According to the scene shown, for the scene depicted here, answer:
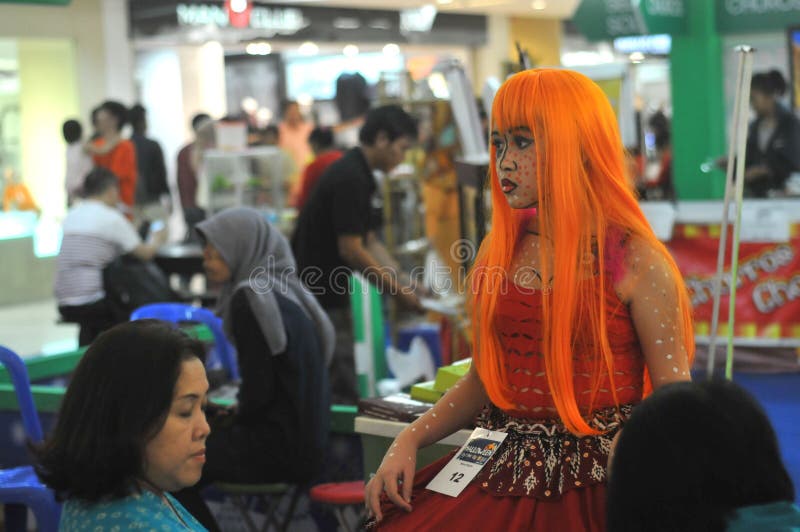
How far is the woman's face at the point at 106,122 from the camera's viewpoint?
8172mm

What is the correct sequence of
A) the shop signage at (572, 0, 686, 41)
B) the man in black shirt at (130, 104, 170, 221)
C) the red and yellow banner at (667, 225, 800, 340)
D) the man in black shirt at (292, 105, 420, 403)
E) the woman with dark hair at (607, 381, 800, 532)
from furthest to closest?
the man in black shirt at (130, 104, 170, 221)
the shop signage at (572, 0, 686, 41)
the red and yellow banner at (667, 225, 800, 340)
the man in black shirt at (292, 105, 420, 403)
the woman with dark hair at (607, 381, 800, 532)

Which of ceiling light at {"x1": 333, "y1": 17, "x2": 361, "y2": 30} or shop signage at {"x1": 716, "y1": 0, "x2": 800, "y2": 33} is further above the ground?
ceiling light at {"x1": 333, "y1": 17, "x2": 361, "y2": 30}

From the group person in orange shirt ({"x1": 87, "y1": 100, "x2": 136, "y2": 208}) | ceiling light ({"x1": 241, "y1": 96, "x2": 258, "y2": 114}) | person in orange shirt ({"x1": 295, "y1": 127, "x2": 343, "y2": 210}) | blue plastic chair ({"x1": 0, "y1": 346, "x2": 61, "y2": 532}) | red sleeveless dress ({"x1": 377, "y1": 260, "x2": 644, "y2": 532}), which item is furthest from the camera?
ceiling light ({"x1": 241, "y1": 96, "x2": 258, "y2": 114})

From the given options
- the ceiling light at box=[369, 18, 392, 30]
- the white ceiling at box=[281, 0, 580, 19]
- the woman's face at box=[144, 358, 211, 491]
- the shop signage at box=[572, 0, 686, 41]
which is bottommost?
Answer: the woman's face at box=[144, 358, 211, 491]

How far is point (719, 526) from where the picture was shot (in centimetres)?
123

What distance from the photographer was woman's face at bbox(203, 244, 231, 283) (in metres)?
3.47

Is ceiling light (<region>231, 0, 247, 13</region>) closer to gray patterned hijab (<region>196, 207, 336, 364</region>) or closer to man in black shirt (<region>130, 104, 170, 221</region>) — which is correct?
man in black shirt (<region>130, 104, 170, 221</region>)

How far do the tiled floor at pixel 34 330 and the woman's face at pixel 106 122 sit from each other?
1.52 m

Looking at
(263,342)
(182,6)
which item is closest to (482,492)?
(263,342)

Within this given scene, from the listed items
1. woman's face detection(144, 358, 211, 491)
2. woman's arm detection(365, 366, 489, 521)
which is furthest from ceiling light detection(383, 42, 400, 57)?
woman's face detection(144, 358, 211, 491)

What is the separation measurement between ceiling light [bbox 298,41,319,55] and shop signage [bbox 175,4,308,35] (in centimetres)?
32

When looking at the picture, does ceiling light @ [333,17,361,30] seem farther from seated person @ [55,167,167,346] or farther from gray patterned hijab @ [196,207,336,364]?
gray patterned hijab @ [196,207,336,364]

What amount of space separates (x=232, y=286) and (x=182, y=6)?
10865mm

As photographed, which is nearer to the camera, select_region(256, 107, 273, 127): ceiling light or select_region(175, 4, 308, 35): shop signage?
select_region(175, 4, 308, 35): shop signage
